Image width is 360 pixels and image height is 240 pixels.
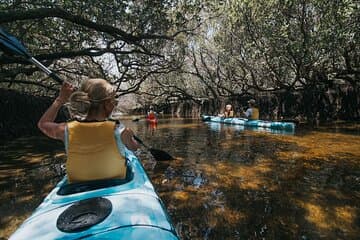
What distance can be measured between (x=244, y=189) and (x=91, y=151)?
3.24m

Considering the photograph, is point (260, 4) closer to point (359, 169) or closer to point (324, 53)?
point (324, 53)

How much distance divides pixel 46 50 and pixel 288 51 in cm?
1099

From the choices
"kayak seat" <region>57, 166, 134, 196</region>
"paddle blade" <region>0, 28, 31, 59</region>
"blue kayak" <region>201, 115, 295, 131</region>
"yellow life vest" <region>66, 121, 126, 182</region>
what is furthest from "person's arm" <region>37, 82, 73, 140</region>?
"blue kayak" <region>201, 115, 295, 131</region>

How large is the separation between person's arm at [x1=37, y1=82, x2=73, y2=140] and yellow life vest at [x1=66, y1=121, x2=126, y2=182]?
0.56 feet

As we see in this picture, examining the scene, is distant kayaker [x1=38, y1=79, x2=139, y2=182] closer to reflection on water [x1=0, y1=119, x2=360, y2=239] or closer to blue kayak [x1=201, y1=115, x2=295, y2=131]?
reflection on water [x1=0, y1=119, x2=360, y2=239]

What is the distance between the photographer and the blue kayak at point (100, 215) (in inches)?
81.4

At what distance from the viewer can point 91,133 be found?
9.07ft

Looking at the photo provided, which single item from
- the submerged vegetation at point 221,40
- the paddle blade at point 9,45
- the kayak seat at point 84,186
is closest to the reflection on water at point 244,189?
the kayak seat at point 84,186

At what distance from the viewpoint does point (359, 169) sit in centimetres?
643

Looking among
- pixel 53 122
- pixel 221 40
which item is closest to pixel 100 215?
pixel 53 122

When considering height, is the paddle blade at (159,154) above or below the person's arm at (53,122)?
below

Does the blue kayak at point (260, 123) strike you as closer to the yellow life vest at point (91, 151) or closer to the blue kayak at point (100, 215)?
the blue kayak at point (100, 215)

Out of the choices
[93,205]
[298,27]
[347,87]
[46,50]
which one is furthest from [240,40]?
[93,205]

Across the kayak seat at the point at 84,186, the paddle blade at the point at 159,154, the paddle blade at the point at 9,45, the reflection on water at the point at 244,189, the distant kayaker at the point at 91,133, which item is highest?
the paddle blade at the point at 9,45
